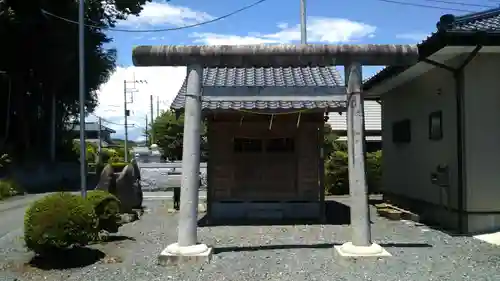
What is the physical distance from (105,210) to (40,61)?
65.6ft

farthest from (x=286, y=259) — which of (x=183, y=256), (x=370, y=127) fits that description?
(x=370, y=127)

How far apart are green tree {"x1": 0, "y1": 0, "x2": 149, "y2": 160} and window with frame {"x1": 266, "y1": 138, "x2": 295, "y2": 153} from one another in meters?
17.2

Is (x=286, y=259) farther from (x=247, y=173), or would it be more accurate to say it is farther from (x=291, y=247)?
(x=247, y=173)

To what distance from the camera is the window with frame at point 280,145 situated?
13.1 m

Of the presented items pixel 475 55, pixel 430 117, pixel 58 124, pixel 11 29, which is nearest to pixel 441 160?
pixel 430 117

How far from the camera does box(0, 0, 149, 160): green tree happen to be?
2639 cm

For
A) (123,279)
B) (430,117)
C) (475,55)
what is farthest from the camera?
(430,117)

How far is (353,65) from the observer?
8344 millimetres

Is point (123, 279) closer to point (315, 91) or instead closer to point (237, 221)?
point (315, 91)

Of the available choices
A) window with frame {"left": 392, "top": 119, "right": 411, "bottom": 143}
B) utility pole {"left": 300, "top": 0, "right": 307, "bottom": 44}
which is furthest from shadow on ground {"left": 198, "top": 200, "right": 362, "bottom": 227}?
utility pole {"left": 300, "top": 0, "right": 307, "bottom": 44}

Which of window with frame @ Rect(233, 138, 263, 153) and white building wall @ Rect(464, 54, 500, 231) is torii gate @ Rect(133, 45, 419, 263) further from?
window with frame @ Rect(233, 138, 263, 153)

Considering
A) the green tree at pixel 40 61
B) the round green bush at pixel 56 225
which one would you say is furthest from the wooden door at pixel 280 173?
the green tree at pixel 40 61

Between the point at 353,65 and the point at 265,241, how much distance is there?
140 inches

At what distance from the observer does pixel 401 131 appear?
557 inches
